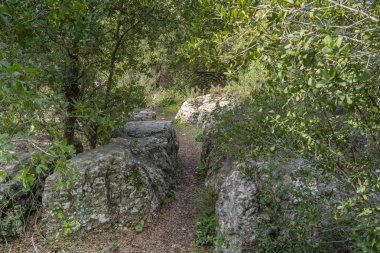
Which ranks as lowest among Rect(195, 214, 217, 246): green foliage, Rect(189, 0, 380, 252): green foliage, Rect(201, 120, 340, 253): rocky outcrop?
Rect(195, 214, 217, 246): green foliage

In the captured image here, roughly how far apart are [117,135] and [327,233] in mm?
5137

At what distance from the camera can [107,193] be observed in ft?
16.1

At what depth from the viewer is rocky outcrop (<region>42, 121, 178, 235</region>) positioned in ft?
15.3

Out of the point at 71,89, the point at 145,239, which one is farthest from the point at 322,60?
the point at 71,89

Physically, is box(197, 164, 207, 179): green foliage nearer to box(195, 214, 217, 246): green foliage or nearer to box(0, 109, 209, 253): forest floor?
box(0, 109, 209, 253): forest floor

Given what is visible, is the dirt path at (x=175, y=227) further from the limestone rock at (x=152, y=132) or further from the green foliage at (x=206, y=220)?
the limestone rock at (x=152, y=132)

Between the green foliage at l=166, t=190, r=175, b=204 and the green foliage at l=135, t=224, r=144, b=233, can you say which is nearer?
the green foliage at l=135, t=224, r=144, b=233

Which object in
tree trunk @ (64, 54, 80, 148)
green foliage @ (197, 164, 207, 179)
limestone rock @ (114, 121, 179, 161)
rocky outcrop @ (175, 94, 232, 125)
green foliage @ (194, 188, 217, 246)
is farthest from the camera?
rocky outcrop @ (175, 94, 232, 125)

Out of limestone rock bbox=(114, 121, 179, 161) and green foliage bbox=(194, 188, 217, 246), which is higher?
limestone rock bbox=(114, 121, 179, 161)

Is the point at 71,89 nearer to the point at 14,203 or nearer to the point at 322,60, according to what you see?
the point at 14,203

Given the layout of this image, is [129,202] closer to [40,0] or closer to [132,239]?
[132,239]

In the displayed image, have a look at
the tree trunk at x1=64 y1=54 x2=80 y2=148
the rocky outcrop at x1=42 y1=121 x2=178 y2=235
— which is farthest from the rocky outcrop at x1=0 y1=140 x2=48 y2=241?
the tree trunk at x1=64 y1=54 x2=80 y2=148

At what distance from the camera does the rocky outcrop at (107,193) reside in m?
4.67

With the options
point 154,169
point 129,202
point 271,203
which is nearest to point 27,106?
point 271,203
